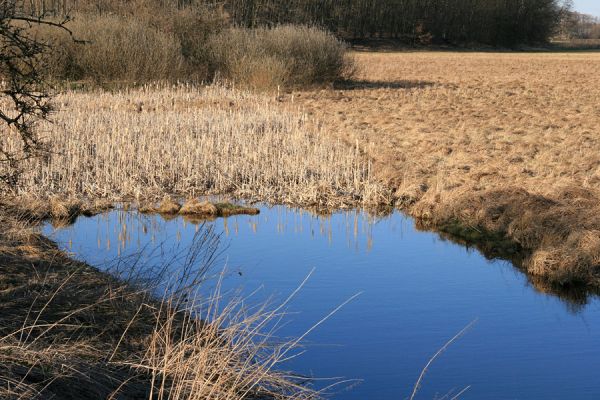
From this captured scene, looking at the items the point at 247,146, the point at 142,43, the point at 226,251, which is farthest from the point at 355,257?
the point at 142,43

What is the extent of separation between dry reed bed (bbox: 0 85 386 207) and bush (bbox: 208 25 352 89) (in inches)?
330

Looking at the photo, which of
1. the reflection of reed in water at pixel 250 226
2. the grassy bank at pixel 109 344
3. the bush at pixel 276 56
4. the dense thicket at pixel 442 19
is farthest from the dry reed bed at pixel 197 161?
the dense thicket at pixel 442 19

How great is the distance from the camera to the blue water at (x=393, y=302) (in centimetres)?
698

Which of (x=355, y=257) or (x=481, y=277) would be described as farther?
(x=355, y=257)

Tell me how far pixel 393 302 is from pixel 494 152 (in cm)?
772

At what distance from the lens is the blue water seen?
698cm

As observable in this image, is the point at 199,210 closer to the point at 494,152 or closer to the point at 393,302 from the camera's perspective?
the point at 393,302

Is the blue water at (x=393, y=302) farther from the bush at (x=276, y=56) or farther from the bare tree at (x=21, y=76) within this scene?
the bush at (x=276, y=56)

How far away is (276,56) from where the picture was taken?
28875mm

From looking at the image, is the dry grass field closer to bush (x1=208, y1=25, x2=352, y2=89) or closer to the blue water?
the blue water

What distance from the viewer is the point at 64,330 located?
243 inches

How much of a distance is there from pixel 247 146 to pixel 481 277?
23.0 feet

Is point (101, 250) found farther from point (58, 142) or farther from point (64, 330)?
point (58, 142)

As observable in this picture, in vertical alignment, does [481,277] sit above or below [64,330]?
below
